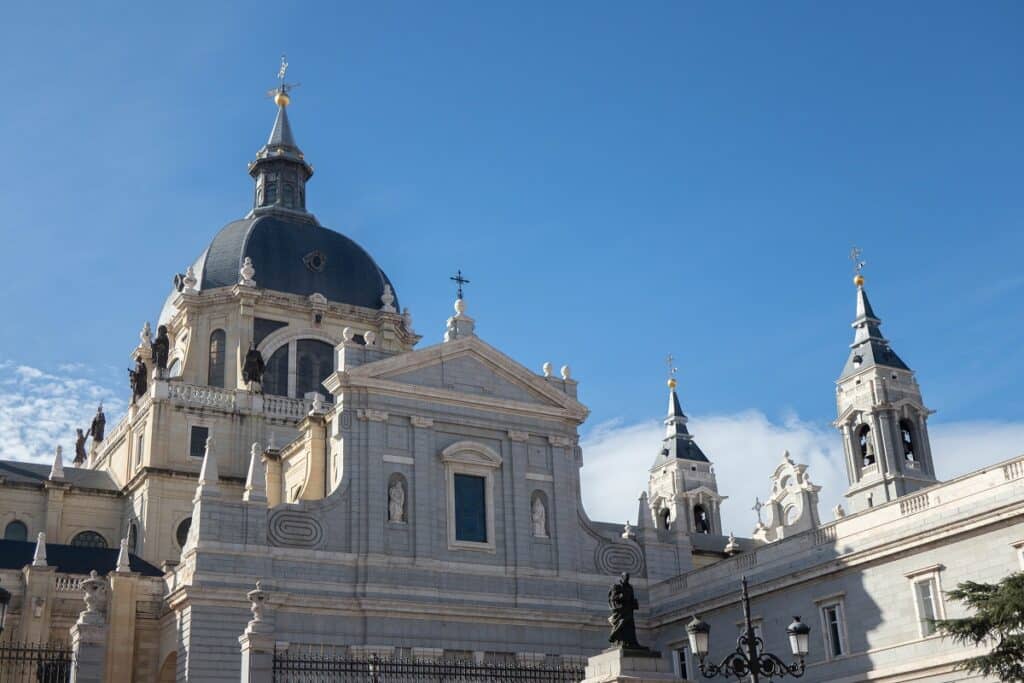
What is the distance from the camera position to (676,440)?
8025 cm

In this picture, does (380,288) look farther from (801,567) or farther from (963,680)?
(963,680)

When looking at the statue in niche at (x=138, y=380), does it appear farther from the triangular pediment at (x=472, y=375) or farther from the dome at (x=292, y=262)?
the triangular pediment at (x=472, y=375)

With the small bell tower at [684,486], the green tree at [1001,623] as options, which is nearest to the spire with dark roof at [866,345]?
the small bell tower at [684,486]

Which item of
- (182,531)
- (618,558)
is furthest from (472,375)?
(182,531)

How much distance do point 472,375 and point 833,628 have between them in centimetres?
1461

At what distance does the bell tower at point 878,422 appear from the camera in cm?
6506

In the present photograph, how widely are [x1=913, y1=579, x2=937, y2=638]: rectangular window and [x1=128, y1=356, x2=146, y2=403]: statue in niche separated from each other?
36340mm

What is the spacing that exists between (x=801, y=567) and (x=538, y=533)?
9.64m

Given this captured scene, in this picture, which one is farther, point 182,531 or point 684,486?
point 684,486

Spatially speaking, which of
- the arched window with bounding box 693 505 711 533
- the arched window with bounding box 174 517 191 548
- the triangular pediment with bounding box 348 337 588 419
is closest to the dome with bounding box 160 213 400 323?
the arched window with bounding box 174 517 191 548

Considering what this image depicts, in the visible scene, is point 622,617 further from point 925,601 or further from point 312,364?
point 312,364

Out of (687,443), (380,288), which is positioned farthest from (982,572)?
(687,443)

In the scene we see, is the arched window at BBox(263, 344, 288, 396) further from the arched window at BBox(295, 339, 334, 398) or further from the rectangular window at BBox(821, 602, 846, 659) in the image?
the rectangular window at BBox(821, 602, 846, 659)

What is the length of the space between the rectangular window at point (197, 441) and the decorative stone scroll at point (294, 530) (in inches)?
553
